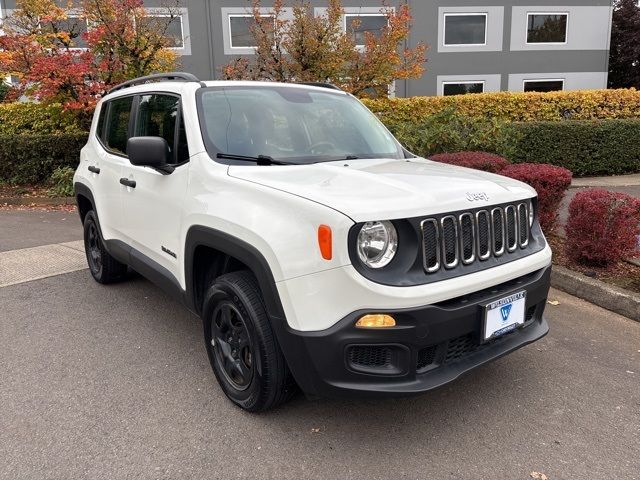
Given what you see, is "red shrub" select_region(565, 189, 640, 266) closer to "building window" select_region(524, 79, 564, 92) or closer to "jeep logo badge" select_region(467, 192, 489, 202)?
"jeep logo badge" select_region(467, 192, 489, 202)

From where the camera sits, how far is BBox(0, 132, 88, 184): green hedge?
10539mm

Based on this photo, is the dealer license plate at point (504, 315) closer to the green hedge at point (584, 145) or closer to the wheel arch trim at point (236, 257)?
the wheel arch trim at point (236, 257)

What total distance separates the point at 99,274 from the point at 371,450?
3.61 m

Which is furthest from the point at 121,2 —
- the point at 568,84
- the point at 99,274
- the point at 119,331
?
the point at 568,84

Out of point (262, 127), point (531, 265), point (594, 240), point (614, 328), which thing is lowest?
point (614, 328)

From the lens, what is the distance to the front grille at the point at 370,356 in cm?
238

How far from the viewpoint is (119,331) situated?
4.13 metres

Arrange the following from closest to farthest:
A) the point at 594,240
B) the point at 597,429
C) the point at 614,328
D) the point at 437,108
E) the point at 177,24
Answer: the point at 597,429
the point at 614,328
the point at 594,240
the point at 437,108
the point at 177,24

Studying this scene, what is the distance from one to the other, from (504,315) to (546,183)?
10.4 feet

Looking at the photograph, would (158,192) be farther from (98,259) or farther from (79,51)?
(79,51)

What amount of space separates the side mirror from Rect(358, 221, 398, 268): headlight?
1531mm

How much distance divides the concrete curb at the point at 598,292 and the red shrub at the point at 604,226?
0.85ft

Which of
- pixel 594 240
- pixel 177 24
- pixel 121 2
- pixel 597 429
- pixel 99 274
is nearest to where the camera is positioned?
pixel 597 429

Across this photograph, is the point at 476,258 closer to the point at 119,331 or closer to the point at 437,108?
the point at 119,331
